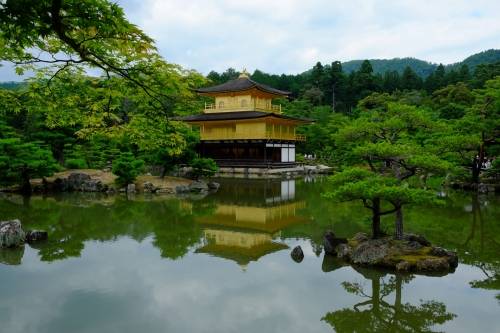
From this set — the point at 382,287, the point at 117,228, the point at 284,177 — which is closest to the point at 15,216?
the point at 117,228

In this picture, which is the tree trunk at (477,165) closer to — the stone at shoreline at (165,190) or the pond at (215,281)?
the pond at (215,281)

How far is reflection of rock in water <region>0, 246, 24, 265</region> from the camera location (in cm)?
848

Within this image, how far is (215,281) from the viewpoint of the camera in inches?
292

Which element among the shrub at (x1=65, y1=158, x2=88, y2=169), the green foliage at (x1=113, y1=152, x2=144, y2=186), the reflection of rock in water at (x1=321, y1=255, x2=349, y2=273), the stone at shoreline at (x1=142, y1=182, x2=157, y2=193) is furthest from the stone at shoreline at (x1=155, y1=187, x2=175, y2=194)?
the reflection of rock in water at (x1=321, y1=255, x2=349, y2=273)

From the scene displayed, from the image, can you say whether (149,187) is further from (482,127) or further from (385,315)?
(385,315)

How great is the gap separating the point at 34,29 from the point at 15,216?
11517 millimetres

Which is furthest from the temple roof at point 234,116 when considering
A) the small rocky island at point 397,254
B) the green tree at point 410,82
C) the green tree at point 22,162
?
the green tree at point 410,82

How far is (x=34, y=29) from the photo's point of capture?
11.7 ft

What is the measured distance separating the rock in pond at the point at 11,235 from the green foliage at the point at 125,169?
9.60 metres

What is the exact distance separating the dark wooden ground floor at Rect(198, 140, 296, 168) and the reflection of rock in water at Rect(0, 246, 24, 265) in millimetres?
22174

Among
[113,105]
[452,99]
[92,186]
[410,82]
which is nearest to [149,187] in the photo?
[92,186]

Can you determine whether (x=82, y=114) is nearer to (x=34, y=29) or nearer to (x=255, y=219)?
(x=34, y=29)

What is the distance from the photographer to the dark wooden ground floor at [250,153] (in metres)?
31.3

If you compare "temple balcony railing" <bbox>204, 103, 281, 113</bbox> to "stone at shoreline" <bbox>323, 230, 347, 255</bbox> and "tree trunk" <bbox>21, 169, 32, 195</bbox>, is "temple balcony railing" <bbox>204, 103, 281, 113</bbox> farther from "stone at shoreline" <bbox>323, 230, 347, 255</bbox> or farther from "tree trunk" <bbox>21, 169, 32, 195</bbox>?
"stone at shoreline" <bbox>323, 230, 347, 255</bbox>
